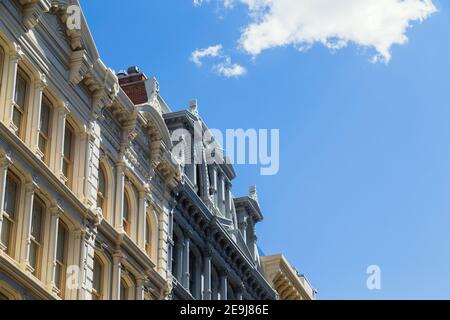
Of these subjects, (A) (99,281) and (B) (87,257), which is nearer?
(B) (87,257)

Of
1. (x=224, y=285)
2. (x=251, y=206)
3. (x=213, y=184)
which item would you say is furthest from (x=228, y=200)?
(x=224, y=285)

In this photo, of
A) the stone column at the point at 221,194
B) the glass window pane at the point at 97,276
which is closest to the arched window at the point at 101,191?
the glass window pane at the point at 97,276

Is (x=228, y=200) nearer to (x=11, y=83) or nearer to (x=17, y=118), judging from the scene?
(x=17, y=118)

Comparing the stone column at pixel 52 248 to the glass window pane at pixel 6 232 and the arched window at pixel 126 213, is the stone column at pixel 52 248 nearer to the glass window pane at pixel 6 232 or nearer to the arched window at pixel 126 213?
the glass window pane at pixel 6 232

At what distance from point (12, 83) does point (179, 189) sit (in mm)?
13446

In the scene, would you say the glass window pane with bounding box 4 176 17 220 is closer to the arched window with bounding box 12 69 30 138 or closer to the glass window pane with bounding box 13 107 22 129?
the arched window with bounding box 12 69 30 138

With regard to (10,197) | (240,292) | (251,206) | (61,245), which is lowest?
(61,245)

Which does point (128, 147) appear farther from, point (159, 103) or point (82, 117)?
point (159, 103)

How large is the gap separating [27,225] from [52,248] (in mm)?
1635

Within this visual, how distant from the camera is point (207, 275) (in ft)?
153

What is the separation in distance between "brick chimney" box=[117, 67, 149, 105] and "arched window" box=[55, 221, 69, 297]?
12.0 metres

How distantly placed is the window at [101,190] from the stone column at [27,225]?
5.72 metres

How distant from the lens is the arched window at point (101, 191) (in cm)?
3853

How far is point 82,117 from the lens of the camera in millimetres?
37406
